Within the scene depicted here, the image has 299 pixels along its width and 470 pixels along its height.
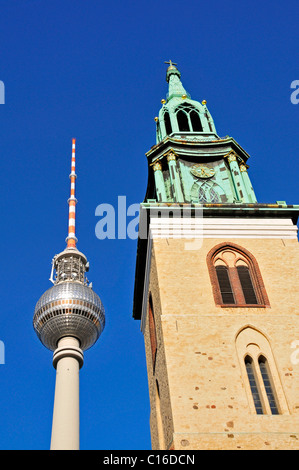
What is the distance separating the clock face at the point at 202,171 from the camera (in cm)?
3100

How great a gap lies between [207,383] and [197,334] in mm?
2173

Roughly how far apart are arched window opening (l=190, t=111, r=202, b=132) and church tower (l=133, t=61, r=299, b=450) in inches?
72.4

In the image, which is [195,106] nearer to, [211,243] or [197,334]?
[211,243]

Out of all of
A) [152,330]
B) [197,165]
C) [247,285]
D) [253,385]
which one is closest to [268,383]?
[253,385]

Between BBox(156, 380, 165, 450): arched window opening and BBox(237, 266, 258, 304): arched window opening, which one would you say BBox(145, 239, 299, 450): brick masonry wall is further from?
BBox(237, 266, 258, 304): arched window opening

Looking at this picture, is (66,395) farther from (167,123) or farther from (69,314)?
(167,123)

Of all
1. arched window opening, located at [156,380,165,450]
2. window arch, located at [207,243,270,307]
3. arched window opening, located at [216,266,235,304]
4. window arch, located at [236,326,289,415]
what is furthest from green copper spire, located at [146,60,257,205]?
arched window opening, located at [156,380,165,450]

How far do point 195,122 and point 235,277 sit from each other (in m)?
13.8

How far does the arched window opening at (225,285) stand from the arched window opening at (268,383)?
116 inches

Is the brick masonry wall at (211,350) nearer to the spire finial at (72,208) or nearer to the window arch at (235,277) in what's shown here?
the window arch at (235,277)

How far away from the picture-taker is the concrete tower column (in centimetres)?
4088

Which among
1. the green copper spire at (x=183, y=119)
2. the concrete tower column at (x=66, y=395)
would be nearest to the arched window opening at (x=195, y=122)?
the green copper spire at (x=183, y=119)
